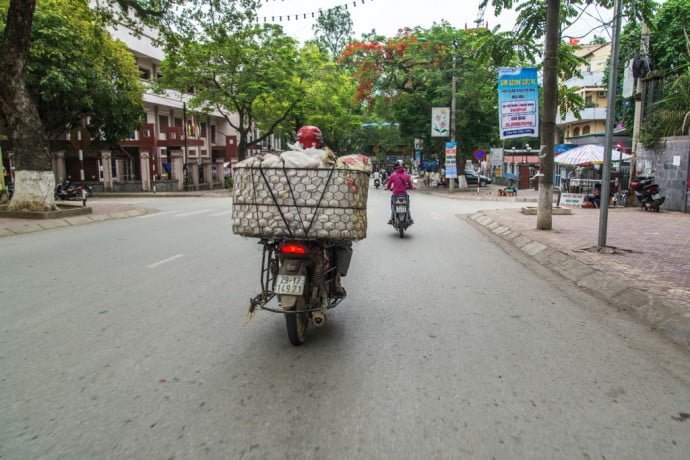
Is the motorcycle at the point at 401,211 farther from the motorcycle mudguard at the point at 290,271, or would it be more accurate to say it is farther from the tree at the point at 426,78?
the tree at the point at 426,78

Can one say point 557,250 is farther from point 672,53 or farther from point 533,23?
point 672,53

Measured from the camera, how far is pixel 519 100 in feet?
39.7

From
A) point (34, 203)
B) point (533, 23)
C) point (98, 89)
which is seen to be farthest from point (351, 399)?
point (98, 89)

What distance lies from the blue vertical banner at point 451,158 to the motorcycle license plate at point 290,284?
92.6ft

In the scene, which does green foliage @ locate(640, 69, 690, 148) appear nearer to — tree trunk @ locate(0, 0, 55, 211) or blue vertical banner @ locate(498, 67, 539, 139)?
blue vertical banner @ locate(498, 67, 539, 139)

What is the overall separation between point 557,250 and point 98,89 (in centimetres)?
2241

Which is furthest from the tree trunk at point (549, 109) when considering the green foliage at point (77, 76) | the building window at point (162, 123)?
the building window at point (162, 123)

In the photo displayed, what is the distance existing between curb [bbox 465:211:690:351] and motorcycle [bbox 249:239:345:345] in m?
3.25

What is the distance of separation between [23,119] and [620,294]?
47.0ft

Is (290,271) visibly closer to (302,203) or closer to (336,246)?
(302,203)

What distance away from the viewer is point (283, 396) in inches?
134

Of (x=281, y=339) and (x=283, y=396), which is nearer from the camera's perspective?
(x=283, y=396)

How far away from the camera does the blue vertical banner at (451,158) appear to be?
31344 mm

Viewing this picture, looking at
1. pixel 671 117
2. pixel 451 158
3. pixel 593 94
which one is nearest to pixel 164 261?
pixel 671 117
